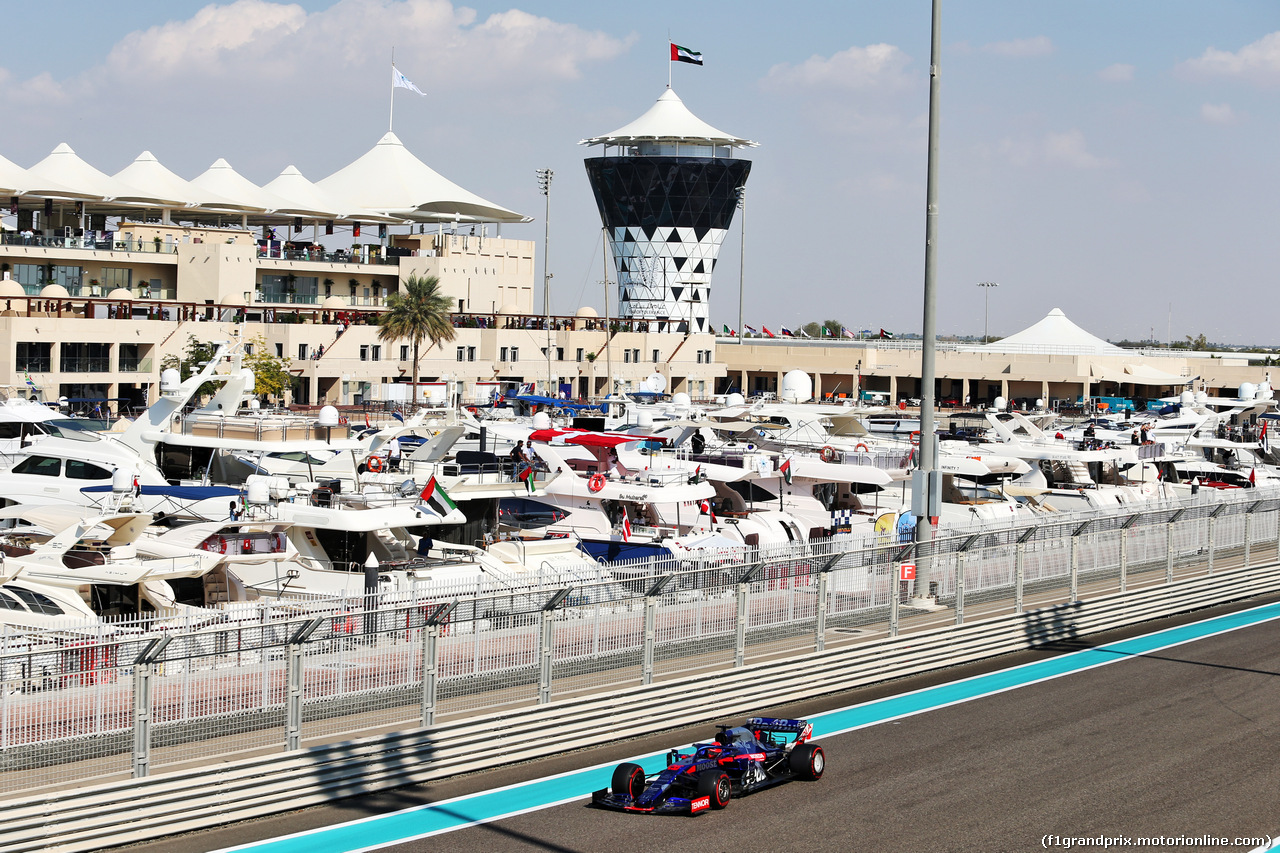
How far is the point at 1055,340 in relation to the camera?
129875 mm

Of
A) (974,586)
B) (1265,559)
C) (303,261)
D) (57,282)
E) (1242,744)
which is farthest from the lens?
(303,261)

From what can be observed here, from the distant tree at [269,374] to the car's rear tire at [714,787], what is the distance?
178ft


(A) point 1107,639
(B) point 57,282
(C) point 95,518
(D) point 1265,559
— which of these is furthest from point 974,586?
(B) point 57,282

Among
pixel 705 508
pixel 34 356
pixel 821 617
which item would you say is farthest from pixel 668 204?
pixel 821 617

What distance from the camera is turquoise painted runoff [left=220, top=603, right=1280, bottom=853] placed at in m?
13.4

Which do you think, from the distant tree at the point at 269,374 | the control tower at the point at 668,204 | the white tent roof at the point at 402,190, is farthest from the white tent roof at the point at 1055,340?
the distant tree at the point at 269,374

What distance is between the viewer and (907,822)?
550 inches

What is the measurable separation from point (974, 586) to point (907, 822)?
9142 mm

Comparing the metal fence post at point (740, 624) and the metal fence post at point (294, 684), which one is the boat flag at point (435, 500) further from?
the metal fence post at point (294, 684)

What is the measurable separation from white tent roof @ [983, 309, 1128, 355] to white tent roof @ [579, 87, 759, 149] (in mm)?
31270

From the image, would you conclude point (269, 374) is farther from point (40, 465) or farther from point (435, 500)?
point (435, 500)

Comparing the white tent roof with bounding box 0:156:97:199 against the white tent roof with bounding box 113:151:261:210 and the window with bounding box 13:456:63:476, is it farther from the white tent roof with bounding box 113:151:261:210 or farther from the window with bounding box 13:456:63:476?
the window with bounding box 13:456:63:476

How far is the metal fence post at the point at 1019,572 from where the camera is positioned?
74.9ft

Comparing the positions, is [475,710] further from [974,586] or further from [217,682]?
[974,586]
